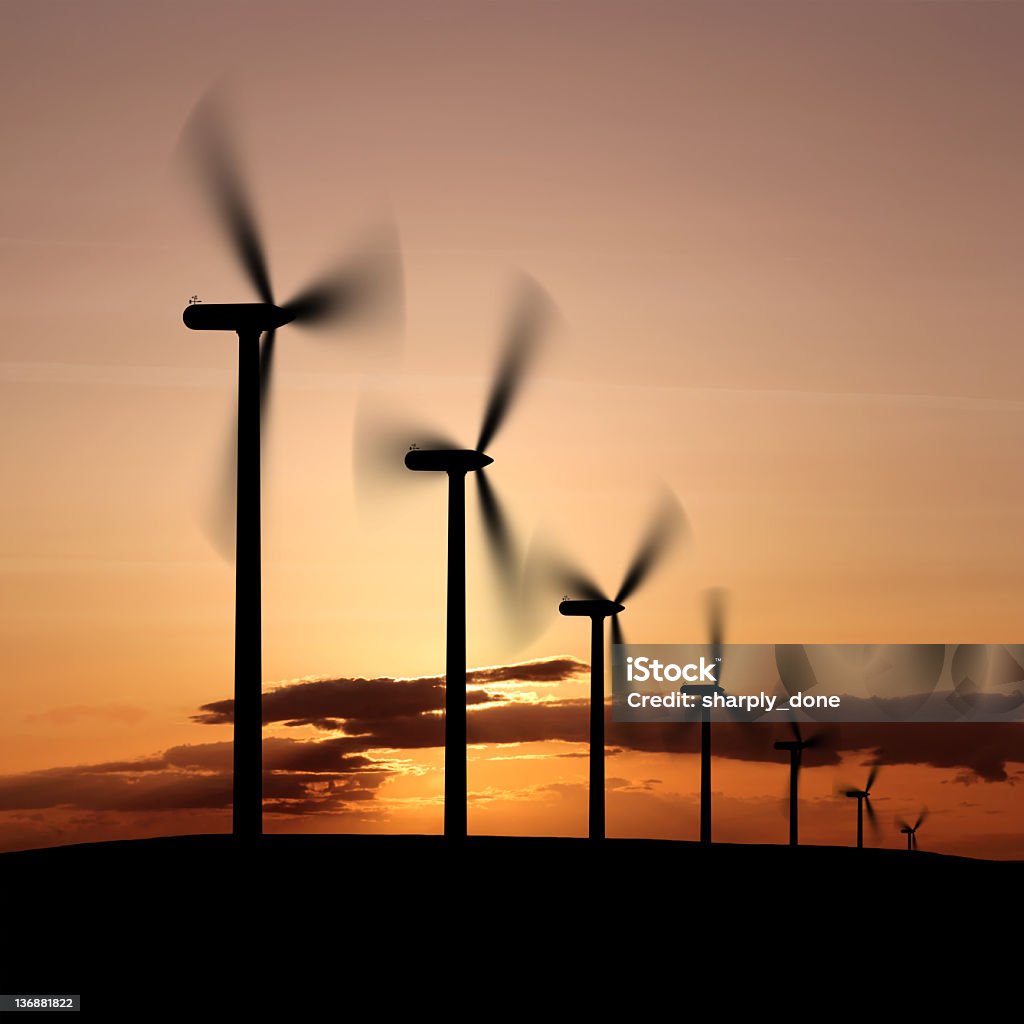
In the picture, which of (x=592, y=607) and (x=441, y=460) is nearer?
(x=441, y=460)

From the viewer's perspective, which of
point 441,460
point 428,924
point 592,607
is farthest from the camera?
point 592,607

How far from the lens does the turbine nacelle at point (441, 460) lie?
230 feet

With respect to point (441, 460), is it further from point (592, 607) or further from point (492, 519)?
point (592, 607)

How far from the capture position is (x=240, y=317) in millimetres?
51125

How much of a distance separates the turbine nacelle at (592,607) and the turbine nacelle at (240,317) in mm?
55755

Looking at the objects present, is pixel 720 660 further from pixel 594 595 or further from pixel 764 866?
pixel 764 866

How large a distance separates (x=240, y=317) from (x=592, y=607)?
186 ft

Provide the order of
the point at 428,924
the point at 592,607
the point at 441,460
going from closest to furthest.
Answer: the point at 428,924 → the point at 441,460 → the point at 592,607

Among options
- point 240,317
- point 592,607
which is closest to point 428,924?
point 240,317

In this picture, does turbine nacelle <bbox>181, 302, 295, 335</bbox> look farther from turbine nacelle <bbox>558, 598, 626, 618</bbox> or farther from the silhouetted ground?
turbine nacelle <bbox>558, 598, 626, 618</bbox>

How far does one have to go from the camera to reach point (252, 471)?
48.3m

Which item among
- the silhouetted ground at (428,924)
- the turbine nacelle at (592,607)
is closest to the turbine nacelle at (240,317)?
the silhouetted ground at (428,924)

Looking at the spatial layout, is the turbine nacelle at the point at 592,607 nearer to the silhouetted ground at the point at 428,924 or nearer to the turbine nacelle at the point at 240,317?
the silhouetted ground at the point at 428,924

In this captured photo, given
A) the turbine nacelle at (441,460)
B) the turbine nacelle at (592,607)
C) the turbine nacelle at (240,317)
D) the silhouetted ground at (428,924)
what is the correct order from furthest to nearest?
1. the turbine nacelle at (592,607)
2. the turbine nacelle at (441,460)
3. the turbine nacelle at (240,317)
4. the silhouetted ground at (428,924)
